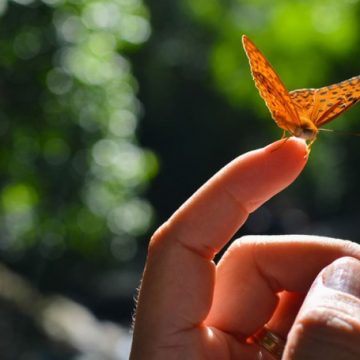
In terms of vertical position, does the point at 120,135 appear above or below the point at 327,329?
below

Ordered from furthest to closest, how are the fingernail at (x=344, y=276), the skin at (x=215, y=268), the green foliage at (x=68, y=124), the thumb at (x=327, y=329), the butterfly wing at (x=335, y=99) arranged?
the green foliage at (x=68, y=124) < the butterfly wing at (x=335, y=99) < the skin at (x=215, y=268) < the fingernail at (x=344, y=276) < the thumb at (x=327, y=329)

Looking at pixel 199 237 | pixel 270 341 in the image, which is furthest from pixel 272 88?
pixel 270 341

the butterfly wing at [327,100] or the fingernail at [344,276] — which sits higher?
the butterfly wing at [327,100]

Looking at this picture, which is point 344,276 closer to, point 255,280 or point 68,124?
point 255,280

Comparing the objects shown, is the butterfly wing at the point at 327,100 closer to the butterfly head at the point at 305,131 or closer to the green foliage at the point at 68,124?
the butterfly head at the point at 305,131

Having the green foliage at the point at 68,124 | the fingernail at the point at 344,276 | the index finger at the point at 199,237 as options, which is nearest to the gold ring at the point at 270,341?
the index finger at the point at 199,237

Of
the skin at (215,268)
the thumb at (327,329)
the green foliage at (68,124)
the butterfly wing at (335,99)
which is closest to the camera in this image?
the thumb at (327,329)
